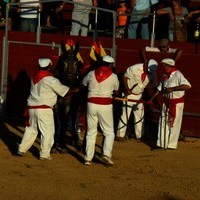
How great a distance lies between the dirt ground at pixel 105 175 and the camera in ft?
36.9

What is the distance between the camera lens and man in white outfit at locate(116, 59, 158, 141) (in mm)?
15594

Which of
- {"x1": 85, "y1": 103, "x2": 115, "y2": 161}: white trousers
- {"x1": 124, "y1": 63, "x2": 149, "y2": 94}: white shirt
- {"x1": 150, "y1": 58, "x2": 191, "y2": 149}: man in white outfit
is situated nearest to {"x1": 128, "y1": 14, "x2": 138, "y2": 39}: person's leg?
{"x1": 124, "y1": 63, "x2": 149, "y2": 94}: white shirt

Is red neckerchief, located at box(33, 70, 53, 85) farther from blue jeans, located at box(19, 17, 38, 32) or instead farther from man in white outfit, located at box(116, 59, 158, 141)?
blue jeans, located at box(19, 17, 38, 32)

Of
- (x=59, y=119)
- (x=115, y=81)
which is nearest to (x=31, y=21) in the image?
(x=59, y=119)

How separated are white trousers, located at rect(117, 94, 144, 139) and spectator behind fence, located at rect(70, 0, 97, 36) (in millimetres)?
3566

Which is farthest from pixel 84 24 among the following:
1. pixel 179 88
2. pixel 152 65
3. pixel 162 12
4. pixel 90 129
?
pixel 90 129

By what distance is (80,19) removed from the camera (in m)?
18.9

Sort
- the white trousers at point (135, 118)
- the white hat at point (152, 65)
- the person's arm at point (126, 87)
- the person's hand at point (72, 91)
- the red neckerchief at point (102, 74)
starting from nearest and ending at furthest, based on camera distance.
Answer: the red neckerchief at point (102, 74), the person's hand at point (72, 91), the person's arm at point (126, 87), the white hat at point (152, 65), the white trousers at point (135, 118)

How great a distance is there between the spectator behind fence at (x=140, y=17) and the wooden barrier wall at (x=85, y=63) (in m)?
0.51

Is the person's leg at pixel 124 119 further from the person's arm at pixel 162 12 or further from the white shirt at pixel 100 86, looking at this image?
the person's arm at pixel 162 12

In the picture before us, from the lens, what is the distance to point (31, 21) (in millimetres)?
19547

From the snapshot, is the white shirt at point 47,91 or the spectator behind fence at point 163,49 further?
the spectator behind fence at point 163,49

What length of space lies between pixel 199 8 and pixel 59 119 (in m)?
6.19

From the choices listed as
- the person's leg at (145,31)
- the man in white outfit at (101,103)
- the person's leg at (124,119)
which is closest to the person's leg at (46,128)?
the man in white outfit at (101,103)
